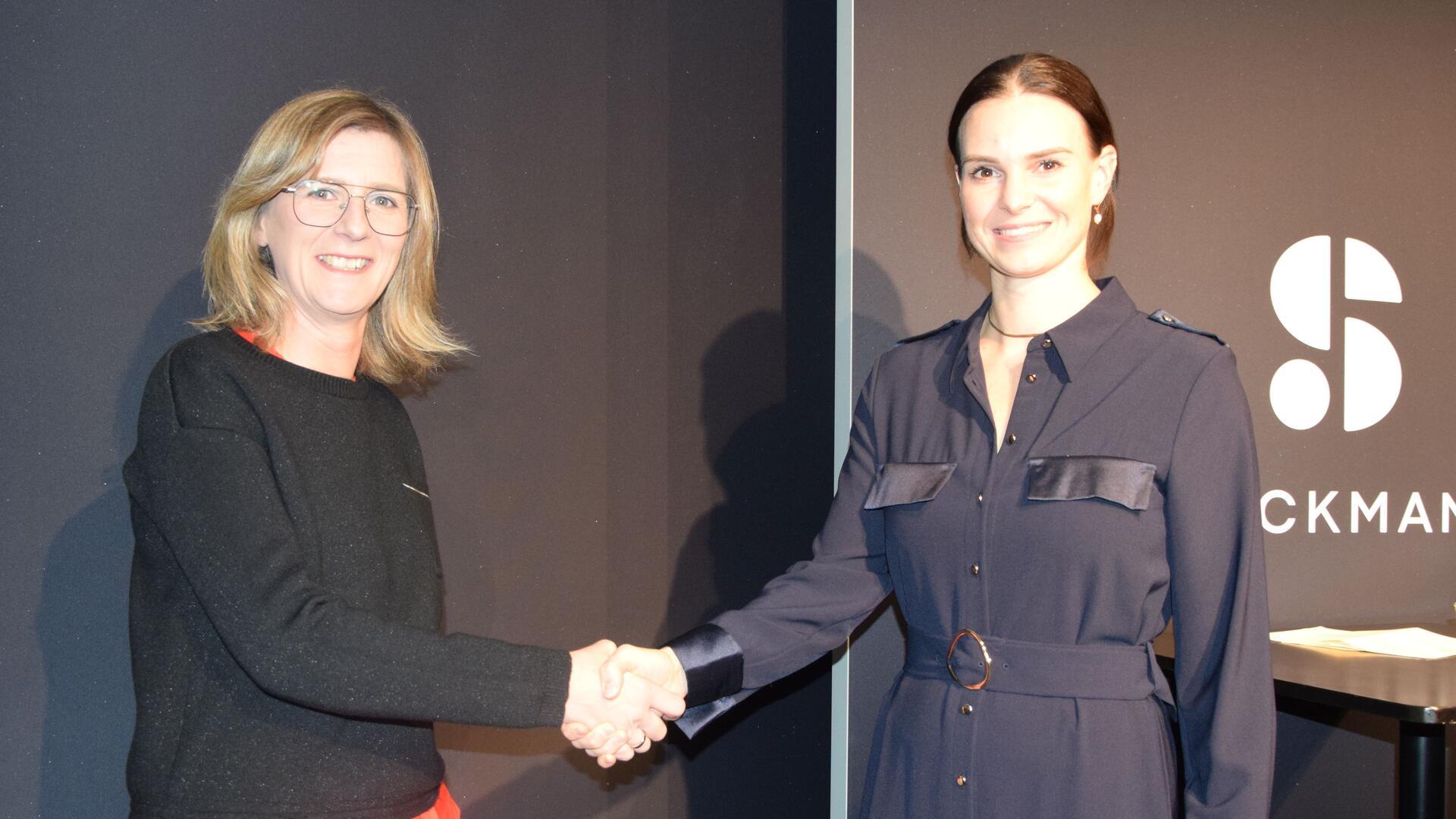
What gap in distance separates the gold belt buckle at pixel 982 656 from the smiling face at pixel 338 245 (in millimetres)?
1008

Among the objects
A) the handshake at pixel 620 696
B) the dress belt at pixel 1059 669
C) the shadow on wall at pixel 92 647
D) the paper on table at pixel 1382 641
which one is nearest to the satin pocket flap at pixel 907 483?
the dress belt at pixel 1059 669

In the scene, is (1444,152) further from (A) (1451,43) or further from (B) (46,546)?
(B) (46,546)

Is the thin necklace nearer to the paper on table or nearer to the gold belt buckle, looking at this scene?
the gold belt buckle

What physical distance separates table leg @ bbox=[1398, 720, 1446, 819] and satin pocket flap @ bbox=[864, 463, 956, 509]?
1070mm

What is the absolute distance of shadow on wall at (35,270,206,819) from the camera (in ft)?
6.41

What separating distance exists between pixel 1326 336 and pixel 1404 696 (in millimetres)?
1094

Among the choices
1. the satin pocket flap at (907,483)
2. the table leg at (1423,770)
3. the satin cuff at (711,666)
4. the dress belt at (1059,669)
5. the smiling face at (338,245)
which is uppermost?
the smiling face at (338,245)

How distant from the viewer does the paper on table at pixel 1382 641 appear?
7.75ft

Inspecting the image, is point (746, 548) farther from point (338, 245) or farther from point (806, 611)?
point (338, 245)

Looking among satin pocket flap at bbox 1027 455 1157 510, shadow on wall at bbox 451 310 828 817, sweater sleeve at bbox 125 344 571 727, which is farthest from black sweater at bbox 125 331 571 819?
shadow on wall at bbox 451 310 828 817

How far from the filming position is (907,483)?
175 centimetres

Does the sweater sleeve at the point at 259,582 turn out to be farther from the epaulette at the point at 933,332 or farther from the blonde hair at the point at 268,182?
the epaulette at the point at 933,332

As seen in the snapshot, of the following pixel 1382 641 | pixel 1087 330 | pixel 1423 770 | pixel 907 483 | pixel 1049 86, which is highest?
pixel 1049 86

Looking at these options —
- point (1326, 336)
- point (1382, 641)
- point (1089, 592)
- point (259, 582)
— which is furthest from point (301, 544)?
point (1326, 336)
